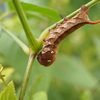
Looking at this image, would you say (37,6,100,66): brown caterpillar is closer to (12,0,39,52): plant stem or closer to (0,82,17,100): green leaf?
(12,0,39,52): plant stem

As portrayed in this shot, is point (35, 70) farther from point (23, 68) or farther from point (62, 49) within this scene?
point (62, 49)

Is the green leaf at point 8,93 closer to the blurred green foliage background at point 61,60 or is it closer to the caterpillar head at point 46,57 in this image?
the caterpillar head at point 46,57

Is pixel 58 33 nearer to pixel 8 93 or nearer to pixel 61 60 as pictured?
pixel 8 93

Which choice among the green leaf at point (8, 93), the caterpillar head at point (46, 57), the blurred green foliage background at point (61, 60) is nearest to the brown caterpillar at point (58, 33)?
the caterpillar head at point (46, 57)

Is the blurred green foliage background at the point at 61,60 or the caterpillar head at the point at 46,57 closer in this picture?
the caterpillar head at the point at 46,57

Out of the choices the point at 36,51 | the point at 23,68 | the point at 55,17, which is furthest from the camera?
the point at 23,68

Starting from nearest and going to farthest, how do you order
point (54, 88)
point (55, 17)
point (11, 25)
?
point (55, 17) → point (11, 25) → point (54, 88)

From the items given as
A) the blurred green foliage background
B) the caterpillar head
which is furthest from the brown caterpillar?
the blurred green foliage background

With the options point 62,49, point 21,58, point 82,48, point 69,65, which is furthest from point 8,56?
point 82,48

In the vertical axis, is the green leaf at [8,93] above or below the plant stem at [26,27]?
below
